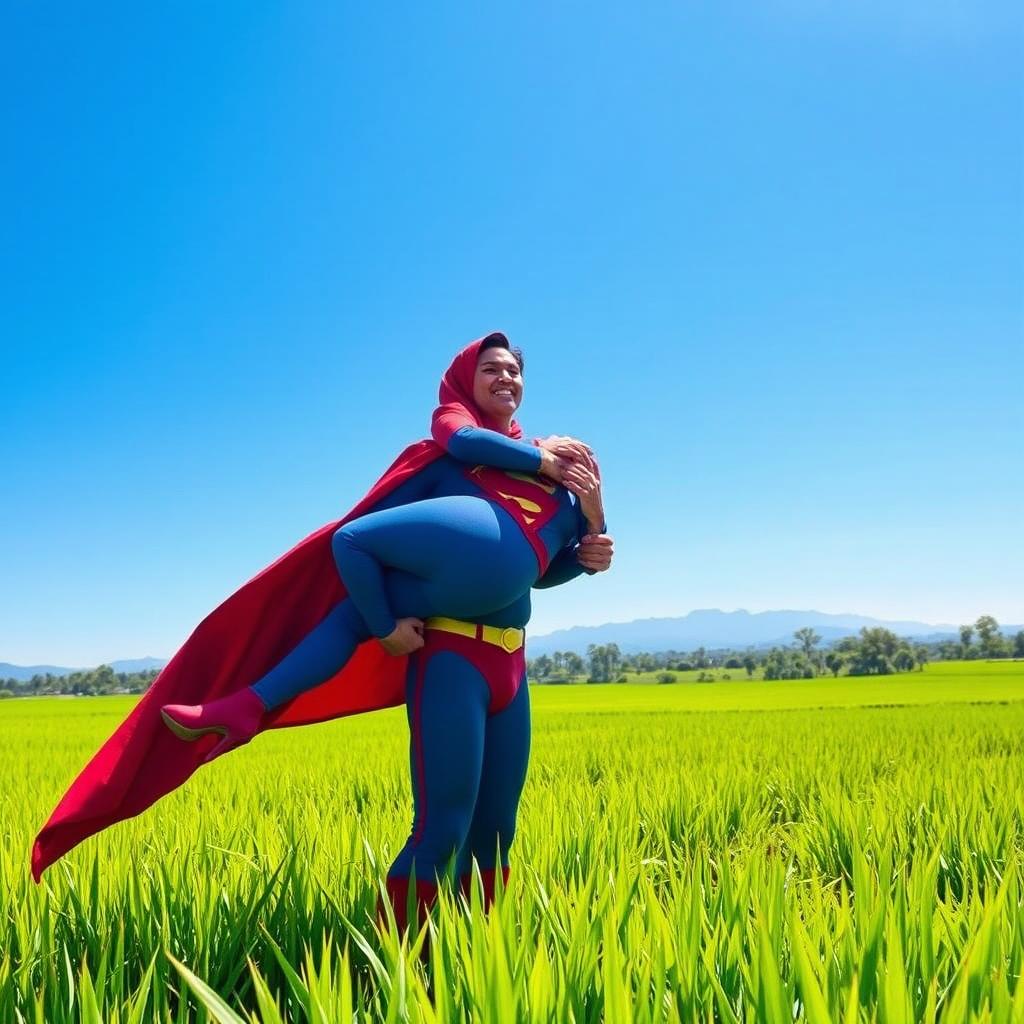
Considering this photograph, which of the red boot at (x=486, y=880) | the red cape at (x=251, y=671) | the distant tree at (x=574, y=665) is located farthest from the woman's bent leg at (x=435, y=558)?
the distant tree at (x=574, y=665)

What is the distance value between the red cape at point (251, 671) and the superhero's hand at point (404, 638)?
10.0 inches

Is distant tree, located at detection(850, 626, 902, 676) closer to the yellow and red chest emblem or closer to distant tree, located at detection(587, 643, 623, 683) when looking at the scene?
distant tree, located at detection(587, 643, 623, 683)

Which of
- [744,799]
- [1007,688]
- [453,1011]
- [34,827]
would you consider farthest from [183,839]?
[1007,688]

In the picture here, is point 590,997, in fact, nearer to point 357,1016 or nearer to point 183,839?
point 357,1016

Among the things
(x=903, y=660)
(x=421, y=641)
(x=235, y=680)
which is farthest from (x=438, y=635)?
(x=903, y=660)

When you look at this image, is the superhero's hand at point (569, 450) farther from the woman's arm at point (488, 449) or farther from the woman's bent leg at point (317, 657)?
the woman's bent leg at point (317, 657)

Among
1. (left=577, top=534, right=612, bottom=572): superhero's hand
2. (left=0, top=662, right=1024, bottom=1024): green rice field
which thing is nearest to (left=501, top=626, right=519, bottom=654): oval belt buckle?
(left=577, top=534, right=612, bottom=572): superhero's hand

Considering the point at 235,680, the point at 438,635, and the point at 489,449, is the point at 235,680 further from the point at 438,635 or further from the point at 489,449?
the point at 489,449

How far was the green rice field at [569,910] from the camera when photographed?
1.18m

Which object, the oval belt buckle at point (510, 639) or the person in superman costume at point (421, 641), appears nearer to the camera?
the person in superman costume at point (421, 641)

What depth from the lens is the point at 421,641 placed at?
210cm

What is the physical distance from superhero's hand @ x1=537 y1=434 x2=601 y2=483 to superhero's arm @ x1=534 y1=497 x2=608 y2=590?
0.43 feet

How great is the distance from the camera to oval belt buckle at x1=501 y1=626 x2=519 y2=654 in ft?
7.11

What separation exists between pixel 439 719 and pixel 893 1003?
4.02ft
